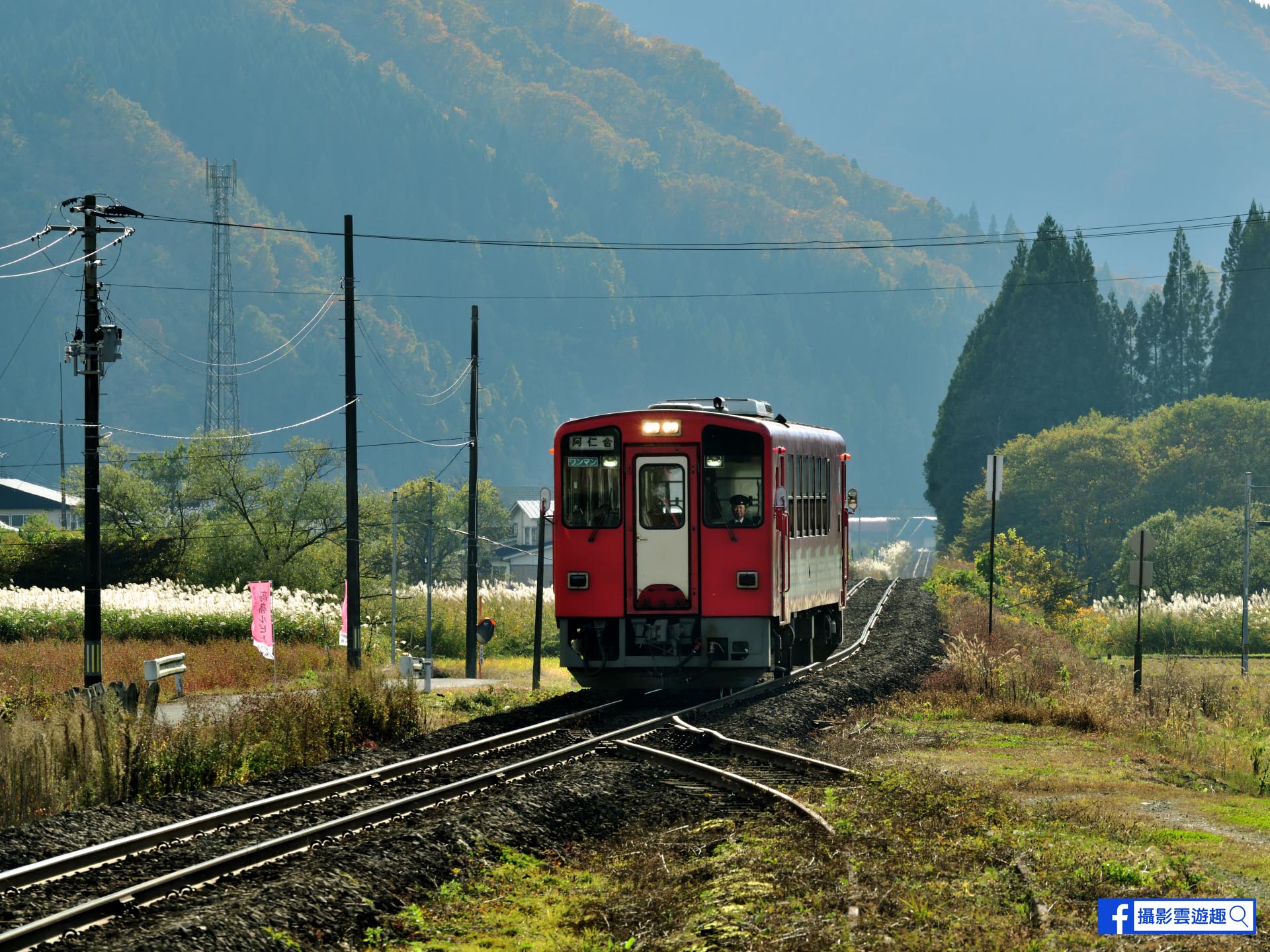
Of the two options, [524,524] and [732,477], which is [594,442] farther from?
[524,524]

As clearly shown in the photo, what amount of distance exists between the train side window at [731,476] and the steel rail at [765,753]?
119 inches

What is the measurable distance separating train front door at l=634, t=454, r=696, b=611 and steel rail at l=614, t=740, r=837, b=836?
3.51 m

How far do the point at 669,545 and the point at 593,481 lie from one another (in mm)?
1271

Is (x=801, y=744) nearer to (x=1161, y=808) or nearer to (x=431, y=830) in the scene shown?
(x=1161, y=808)

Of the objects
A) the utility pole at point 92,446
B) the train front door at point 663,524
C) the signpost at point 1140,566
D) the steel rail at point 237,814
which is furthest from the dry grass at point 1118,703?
the utility pole at point 92,446

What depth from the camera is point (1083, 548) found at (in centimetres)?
8575

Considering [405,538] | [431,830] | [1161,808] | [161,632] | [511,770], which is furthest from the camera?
[405,538]

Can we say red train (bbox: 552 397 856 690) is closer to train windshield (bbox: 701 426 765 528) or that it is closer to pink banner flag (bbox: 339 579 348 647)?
train windshield (bbox: 701 426 765 528)

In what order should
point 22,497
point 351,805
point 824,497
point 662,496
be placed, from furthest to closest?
point 22,497, point 824,497, point 662,496, point 351,805

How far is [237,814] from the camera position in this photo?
41.7 feet

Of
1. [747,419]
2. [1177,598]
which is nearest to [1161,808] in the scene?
[747,419]

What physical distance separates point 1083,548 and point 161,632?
61.3m

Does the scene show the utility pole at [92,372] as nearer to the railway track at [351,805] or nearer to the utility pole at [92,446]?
the utility pole at [92,446]

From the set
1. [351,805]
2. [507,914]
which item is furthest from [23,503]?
[507,914]
